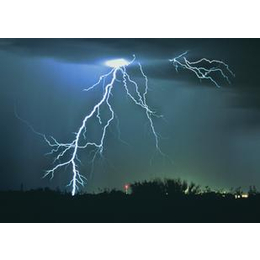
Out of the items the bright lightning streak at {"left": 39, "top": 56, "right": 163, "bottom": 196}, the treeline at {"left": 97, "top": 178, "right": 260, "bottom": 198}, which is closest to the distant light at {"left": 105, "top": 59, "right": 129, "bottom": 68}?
the bright lightning streak at {"left": 39, "top": 56, "right": 163, "bottom": 196}

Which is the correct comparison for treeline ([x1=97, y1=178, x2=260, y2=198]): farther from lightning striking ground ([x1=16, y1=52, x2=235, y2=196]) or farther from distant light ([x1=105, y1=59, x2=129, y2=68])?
distant light ([x1=105, y1=59, x2=129, y2=68])

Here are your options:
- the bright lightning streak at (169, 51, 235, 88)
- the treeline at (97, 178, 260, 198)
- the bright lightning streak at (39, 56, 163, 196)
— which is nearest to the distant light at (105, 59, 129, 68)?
the bright lightning streak at (39, 56, 163, 196)

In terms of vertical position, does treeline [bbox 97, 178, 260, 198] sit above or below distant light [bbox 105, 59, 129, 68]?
below

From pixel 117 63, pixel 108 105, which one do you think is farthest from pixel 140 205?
pixel 117 63

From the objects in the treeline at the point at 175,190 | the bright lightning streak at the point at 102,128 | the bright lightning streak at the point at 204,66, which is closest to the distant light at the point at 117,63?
the bright lightning streak at the point at 102,128

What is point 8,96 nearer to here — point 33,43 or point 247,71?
point 33,43

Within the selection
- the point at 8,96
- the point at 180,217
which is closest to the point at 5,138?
the point at 8,96

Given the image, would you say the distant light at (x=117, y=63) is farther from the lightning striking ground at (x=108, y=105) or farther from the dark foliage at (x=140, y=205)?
the dark foliage at (x=140, y=205)

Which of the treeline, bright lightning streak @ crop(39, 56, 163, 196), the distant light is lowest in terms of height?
the treeline
